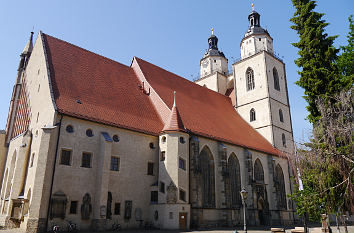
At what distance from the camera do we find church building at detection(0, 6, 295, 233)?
15.3 m

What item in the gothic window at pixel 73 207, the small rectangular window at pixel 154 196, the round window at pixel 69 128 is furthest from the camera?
the small rectangular window at pixel 154 196

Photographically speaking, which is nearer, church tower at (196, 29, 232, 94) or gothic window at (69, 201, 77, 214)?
gothic window at (69, 201, 77, 214)

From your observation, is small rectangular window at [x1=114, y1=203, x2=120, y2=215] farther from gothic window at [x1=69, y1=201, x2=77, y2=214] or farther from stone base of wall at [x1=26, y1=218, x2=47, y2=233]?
stone base of wall at [x1=26, y1=218, x2=47, y2=233]

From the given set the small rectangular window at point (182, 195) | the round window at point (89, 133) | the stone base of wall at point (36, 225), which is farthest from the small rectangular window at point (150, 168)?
the stone base of wall at point (36, 225)

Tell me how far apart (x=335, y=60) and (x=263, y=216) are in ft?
48.9

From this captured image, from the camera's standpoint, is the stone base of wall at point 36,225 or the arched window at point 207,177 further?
the arched window at point 207,177

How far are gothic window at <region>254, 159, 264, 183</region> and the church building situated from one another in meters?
0.09

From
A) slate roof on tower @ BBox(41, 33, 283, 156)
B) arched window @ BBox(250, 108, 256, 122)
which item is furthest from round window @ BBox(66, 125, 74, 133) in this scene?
arched window @ BBox(250, 108, 256, 122)

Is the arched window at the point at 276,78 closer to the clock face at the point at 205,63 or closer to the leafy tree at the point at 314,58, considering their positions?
the clock face at the point at 205,63

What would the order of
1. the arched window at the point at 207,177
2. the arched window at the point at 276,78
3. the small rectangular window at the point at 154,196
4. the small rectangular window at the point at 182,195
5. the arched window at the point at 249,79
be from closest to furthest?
the small rectangular window at the point at 182,195, the small rectangular window at the point at 154,196, the arched window at the point at 207,177, the arched window at the point at 249,79, the arched window at the point at 276,78

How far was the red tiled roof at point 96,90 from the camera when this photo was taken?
17141 millimetres

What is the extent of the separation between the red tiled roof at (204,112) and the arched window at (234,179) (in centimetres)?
155

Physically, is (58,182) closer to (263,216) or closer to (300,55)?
(300,55)

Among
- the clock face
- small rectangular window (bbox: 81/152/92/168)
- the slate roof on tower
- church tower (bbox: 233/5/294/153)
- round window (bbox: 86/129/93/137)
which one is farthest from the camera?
the clock face
